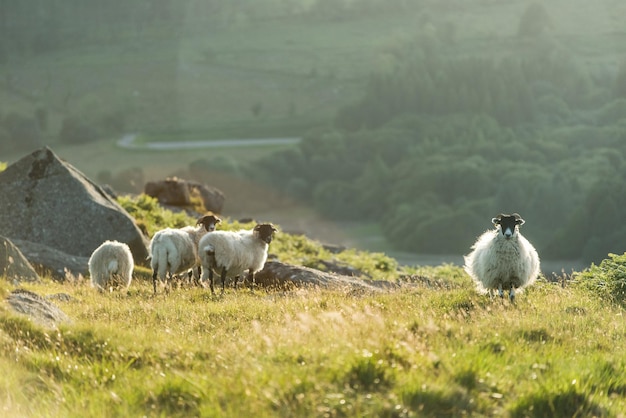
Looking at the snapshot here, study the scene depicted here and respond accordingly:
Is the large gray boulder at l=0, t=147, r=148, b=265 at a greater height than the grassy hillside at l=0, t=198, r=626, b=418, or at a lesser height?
greater

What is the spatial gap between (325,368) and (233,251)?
11.1 metres

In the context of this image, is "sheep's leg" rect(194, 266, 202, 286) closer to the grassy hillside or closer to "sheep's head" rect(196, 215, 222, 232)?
"sheep's head" rect(196, 215, 222, 232)

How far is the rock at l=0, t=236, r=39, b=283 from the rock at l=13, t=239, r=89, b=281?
230 cm

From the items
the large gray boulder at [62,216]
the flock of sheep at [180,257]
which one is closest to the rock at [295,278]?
the flock of sheep at [180,257]

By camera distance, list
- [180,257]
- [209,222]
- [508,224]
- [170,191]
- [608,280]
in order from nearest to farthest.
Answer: [508,224]
[608,280]
[180,257]
[209,222]
[170,191]

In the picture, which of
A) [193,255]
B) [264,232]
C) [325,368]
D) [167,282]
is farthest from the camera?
[264,232]

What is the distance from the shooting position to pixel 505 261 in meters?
14.7

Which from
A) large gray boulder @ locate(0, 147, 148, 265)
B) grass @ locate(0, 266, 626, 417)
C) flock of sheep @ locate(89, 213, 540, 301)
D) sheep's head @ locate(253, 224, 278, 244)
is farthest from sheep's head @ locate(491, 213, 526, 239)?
large gray boulder @ locate(0, 147, 148, 265)

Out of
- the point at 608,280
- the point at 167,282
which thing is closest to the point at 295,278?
the point at 167,282

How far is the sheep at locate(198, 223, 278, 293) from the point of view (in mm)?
18328

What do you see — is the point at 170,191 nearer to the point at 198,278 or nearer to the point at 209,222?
the point at 198,278

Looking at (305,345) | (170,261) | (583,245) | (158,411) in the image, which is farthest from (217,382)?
(583,245)

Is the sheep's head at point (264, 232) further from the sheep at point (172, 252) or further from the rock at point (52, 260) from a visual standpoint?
the rock at point (52, 260)

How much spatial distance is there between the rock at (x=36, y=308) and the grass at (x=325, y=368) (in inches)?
23.2
